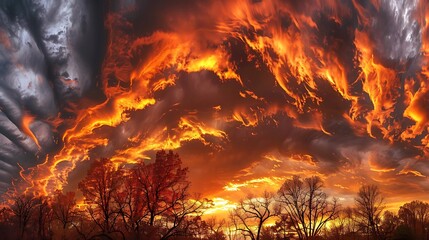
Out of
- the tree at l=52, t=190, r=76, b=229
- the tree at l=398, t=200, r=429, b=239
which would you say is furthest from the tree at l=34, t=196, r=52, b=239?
the tree at l=398, t=200, r=429, b=239

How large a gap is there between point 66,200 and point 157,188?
116 feet

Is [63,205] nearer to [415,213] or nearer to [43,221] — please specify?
[43,221]

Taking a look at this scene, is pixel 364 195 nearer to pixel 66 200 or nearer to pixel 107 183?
pixel 107 183

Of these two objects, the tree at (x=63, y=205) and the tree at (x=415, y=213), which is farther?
the tree at (x=415, y=213)

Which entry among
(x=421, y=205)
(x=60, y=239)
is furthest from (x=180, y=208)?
(x=421, y=205)

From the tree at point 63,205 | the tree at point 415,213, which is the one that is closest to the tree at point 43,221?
the tree at point 63,205

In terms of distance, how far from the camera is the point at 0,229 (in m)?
76.2

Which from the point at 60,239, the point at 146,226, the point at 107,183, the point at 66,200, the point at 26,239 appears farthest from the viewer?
the point at 66,200

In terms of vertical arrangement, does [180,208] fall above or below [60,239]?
above

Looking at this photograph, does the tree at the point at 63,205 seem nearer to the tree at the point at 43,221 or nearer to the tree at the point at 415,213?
the tree at the point at 43,221

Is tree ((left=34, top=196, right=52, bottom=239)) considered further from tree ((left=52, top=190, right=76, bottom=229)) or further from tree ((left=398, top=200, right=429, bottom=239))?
tree ((left=398, top=200, right=429, bottom=239))

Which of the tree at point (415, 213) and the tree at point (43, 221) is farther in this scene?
the tree at point (415, 213)

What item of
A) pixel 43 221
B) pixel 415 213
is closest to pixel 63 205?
pixel 43 221

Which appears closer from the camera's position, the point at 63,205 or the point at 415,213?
the point at 63,205
